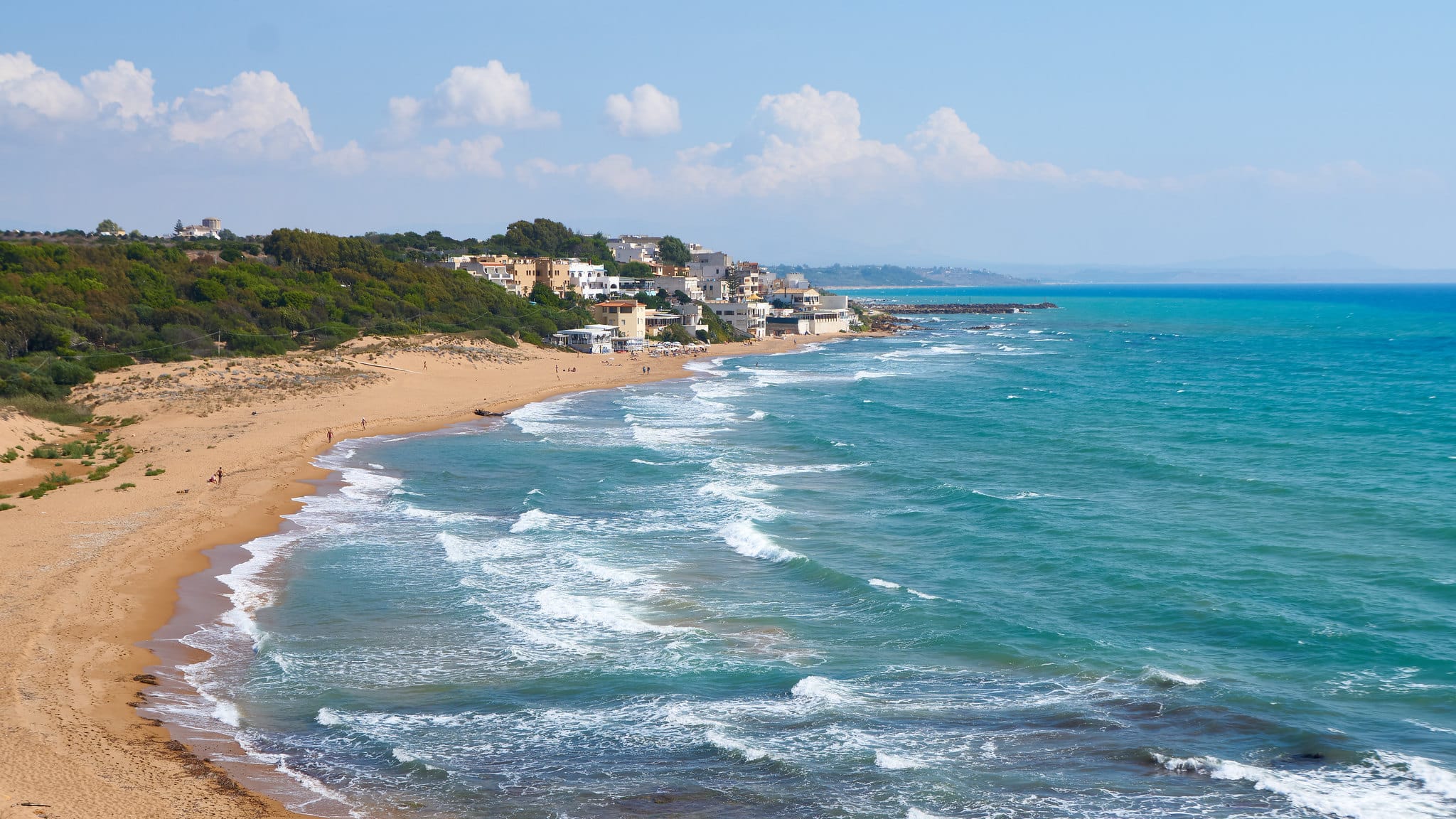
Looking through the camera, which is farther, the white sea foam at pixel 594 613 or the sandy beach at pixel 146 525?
the white sea foam at pixel 594 613

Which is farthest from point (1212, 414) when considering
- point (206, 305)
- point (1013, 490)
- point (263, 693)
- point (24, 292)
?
point (24, 292)

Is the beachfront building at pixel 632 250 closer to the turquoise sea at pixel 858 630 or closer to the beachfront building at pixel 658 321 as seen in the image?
the beachfront building at pixel 658 321

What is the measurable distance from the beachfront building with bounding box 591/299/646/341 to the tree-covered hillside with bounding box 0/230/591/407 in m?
2.18

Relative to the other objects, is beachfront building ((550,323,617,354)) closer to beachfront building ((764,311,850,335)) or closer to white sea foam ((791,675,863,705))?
beachfront building ((764,311,850,335))

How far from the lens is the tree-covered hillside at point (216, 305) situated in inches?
2196

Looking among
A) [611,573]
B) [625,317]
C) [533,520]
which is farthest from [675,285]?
[611,573]

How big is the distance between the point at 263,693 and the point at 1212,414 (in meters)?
46.7

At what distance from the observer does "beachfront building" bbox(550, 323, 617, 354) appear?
288 ft

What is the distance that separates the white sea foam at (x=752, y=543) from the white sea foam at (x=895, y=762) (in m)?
10.6

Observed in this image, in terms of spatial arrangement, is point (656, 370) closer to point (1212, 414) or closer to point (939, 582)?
point (1212, 414)

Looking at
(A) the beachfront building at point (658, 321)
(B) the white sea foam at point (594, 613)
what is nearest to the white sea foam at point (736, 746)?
(B) the white sea foam at point (594, 613)

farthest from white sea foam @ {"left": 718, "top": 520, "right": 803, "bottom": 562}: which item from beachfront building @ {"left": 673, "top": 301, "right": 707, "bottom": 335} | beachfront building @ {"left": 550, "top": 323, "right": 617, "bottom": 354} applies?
beachfront building @ {"left": 673, "top": 301, "right": 707, "bottom": 335}

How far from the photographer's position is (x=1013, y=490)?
113 ft

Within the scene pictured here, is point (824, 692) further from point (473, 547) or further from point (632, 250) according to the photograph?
point (632, 250)
